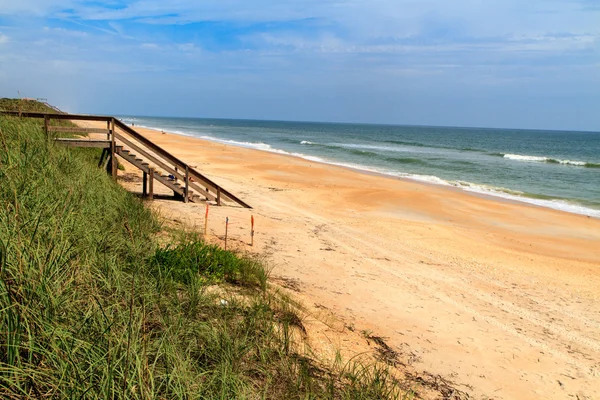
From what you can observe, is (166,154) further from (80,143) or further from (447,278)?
(447,278)

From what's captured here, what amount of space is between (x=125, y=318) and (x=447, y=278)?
290 inches

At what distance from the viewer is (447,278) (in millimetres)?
9352

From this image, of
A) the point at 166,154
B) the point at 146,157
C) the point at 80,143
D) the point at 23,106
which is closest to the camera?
the point at 80,143

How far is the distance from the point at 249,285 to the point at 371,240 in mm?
6348

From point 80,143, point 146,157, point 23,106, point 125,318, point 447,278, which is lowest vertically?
point 447,278

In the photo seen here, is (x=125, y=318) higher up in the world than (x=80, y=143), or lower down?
lower down

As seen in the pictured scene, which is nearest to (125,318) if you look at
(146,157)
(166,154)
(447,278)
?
(447,278)

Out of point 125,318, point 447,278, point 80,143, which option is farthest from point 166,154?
point 125,318

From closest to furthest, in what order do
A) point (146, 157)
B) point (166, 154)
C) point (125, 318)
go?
point (125, 318) → point (146, 157) → point (166, 154)

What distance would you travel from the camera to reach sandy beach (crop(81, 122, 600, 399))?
19.2 feet

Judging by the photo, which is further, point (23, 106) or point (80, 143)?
point (23, 106)

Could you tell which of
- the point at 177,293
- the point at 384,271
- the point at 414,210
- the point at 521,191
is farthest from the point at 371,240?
the point at 521,191

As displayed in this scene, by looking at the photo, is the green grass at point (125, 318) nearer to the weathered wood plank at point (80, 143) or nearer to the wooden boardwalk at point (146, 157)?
the weathered wood plank at point (80, 143)

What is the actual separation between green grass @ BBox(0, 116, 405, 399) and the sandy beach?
1.17 metres
